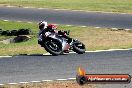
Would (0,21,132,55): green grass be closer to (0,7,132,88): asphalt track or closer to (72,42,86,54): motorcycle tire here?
(72,42,86,54): motorcycle tire

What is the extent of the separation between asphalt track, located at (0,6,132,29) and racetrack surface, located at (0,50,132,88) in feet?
32.7

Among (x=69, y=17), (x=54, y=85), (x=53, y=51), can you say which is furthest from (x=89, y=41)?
(x=69, y=17)

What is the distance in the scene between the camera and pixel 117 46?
A: 71.9 feet

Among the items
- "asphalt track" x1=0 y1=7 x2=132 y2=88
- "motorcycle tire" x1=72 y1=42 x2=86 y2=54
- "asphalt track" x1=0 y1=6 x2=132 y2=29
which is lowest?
"asphalt track" x1=0 y1=6 x2=132 y2=29

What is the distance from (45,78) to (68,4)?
24.2m

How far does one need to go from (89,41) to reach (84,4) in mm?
15994

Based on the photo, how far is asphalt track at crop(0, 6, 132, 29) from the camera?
101ft

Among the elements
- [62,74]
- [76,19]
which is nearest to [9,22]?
[76,19]

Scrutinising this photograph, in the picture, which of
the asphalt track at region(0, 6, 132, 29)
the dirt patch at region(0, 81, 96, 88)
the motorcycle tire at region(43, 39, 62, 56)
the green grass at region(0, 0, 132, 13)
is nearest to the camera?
the dirt patch at region(0, 81, 96, 88)

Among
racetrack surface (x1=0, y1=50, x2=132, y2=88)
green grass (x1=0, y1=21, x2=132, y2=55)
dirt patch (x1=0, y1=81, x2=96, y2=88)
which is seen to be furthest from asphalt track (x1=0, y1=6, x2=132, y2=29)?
dirt patch (x1=0, y1=81, x2=96, y2=88)

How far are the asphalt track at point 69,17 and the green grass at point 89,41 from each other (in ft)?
7.30

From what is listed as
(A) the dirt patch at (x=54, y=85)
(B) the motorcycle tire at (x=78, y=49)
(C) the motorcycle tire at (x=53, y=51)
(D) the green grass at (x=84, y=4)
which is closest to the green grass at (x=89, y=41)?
(C) the motorcycle tire at (x=53, y=51)

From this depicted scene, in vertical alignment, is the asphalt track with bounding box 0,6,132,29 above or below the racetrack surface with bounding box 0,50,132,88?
below

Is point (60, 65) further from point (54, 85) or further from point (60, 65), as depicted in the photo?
point (54, 85)
